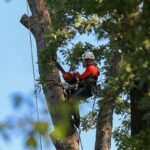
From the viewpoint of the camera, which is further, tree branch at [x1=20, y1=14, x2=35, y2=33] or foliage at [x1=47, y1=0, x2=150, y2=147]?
tree branch at [x1=20, y1=14, x2=35, y2=33]

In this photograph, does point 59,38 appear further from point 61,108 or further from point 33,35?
point 61,108

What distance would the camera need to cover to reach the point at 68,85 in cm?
797

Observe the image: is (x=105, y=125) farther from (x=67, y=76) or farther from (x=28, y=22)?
(x=28, y=22)

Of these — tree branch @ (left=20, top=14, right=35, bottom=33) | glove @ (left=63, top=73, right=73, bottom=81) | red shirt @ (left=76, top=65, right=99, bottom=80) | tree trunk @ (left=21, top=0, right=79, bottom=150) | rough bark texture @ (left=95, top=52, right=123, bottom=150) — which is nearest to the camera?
tree trunk @ (left=21, top=0, right=79, bottom=150)

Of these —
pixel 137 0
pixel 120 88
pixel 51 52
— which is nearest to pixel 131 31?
pixel 137 0

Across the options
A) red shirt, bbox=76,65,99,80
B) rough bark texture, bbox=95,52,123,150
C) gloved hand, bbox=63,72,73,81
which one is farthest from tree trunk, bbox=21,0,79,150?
rough bark texture, bbox=95,52,123,150

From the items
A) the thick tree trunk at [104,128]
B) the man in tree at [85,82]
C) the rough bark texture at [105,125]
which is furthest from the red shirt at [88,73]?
the thick tree trunk at [104,128]

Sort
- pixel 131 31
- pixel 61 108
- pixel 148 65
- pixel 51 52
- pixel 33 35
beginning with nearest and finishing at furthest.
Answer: pixel 61 108 → pixel 131 31 → pixel 148 65 → pixel 51 52 → pixel 33 35

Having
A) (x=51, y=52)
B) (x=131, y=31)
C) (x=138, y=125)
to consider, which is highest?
(x=51, y=52)

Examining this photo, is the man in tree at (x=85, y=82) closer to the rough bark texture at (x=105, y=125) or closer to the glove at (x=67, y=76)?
the glove at (x=67, y=76)

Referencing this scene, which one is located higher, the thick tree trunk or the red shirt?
the red shirt

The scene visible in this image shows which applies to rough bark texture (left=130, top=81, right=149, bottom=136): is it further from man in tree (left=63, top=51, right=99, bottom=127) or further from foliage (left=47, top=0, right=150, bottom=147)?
man in tree (left=63, top=51, right=99, bottom=127)

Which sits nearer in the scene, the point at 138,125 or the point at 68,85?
the point at 68,85

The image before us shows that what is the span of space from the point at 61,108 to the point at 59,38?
6.36 m
